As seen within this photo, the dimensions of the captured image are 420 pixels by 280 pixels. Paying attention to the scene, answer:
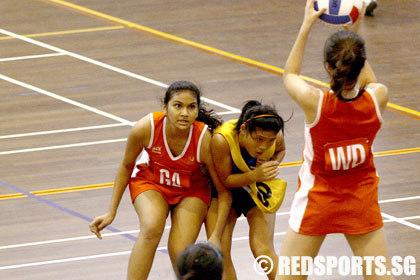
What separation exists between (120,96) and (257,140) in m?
5.25

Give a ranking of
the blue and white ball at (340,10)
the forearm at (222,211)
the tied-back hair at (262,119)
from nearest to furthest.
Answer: the blue and white ball at (340,10), the tied-back hair at (262,119), the forearm at (222,211)

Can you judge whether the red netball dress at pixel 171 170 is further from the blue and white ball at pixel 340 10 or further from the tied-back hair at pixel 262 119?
the blue and white ball at pixel 340 10

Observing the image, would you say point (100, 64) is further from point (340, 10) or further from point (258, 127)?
point (340, 10)

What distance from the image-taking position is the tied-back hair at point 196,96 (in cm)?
591

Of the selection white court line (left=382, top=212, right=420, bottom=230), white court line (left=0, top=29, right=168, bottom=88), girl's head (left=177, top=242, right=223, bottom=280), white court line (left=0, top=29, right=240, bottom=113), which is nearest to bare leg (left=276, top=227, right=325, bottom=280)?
girl's head (left=177, top=242, right=223, bottom=280)

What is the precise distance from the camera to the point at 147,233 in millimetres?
5883

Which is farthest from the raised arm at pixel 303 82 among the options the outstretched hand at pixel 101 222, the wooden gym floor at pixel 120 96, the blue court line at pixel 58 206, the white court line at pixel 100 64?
the white court line at pixel 100 64

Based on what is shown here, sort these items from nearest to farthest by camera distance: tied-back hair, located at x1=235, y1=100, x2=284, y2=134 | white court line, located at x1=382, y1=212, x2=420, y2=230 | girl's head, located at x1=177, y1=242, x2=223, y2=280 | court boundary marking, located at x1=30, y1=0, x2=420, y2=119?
girl's head, located at x1=177, y1=242, x2=223, y2=280 → tied-back hair, located at x1=235, y1=100, x2=284, y2=134 → white court line, located at x1=382, y1=212, x2=420, y2=230 → court boundary marking, located at x1=30, y1=0, x2=420, y2=119

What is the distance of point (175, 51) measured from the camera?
488 inches

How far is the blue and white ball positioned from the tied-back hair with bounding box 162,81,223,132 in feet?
3.10

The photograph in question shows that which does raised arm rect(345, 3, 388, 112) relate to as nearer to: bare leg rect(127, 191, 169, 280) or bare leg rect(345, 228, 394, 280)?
bare leg rect(345, 228, 394, 280)

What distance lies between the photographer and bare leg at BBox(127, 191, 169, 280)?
19.3ft

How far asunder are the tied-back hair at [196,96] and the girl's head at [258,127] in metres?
0.31

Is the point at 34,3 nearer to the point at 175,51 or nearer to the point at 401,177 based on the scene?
the point at 175,51
